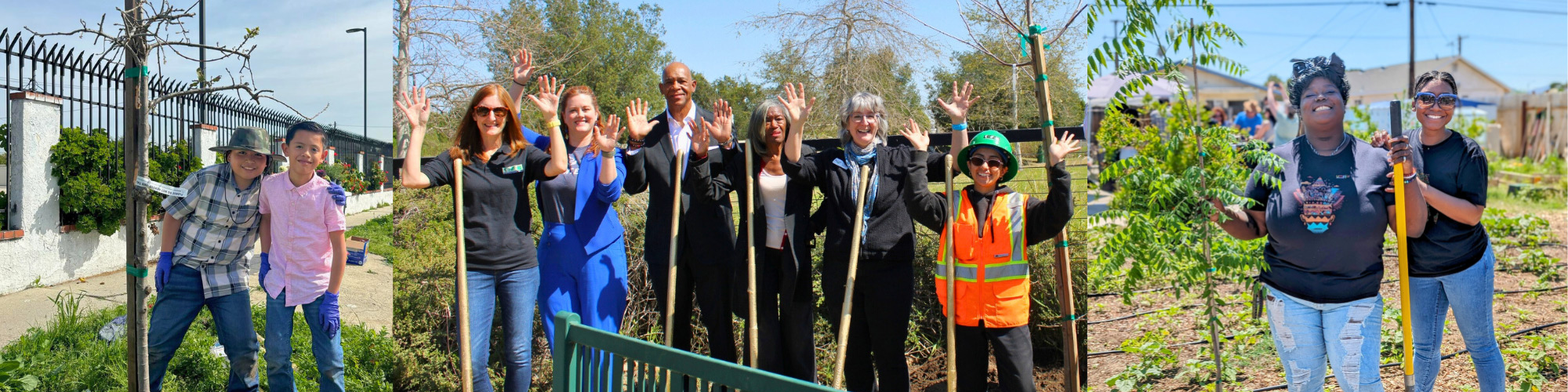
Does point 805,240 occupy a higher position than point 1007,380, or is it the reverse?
point 805,240

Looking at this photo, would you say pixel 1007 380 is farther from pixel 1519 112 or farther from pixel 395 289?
pixel 1519 112

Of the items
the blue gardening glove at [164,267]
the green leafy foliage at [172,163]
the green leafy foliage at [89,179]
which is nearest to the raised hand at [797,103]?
the blue gardening glove at [164,267]

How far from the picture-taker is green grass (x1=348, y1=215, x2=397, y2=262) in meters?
3.95

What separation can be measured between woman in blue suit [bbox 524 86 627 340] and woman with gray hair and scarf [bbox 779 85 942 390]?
71cm

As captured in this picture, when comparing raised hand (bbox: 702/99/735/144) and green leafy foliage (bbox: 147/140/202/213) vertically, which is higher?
raised hand (bbox: 702/99/735/144)

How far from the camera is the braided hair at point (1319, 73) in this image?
2.73m

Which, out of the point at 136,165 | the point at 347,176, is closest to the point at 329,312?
the point at 347,176

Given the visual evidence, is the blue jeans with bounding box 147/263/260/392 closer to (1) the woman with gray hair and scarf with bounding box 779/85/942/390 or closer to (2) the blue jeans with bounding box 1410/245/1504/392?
(1) the woman with gray hair and scarf with bounding box 779/85/942/390

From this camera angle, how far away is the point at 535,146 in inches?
137

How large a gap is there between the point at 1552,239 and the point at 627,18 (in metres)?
6.58

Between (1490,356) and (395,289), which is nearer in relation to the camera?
(1490,356)

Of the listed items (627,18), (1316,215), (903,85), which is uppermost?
(627,18)

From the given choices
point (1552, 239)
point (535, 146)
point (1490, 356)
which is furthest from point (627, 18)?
point (1552, 239)

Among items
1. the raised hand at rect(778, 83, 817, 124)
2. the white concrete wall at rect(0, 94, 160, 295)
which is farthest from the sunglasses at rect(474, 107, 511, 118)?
the white concrete wall at rect(0, 94, 160, 295)
